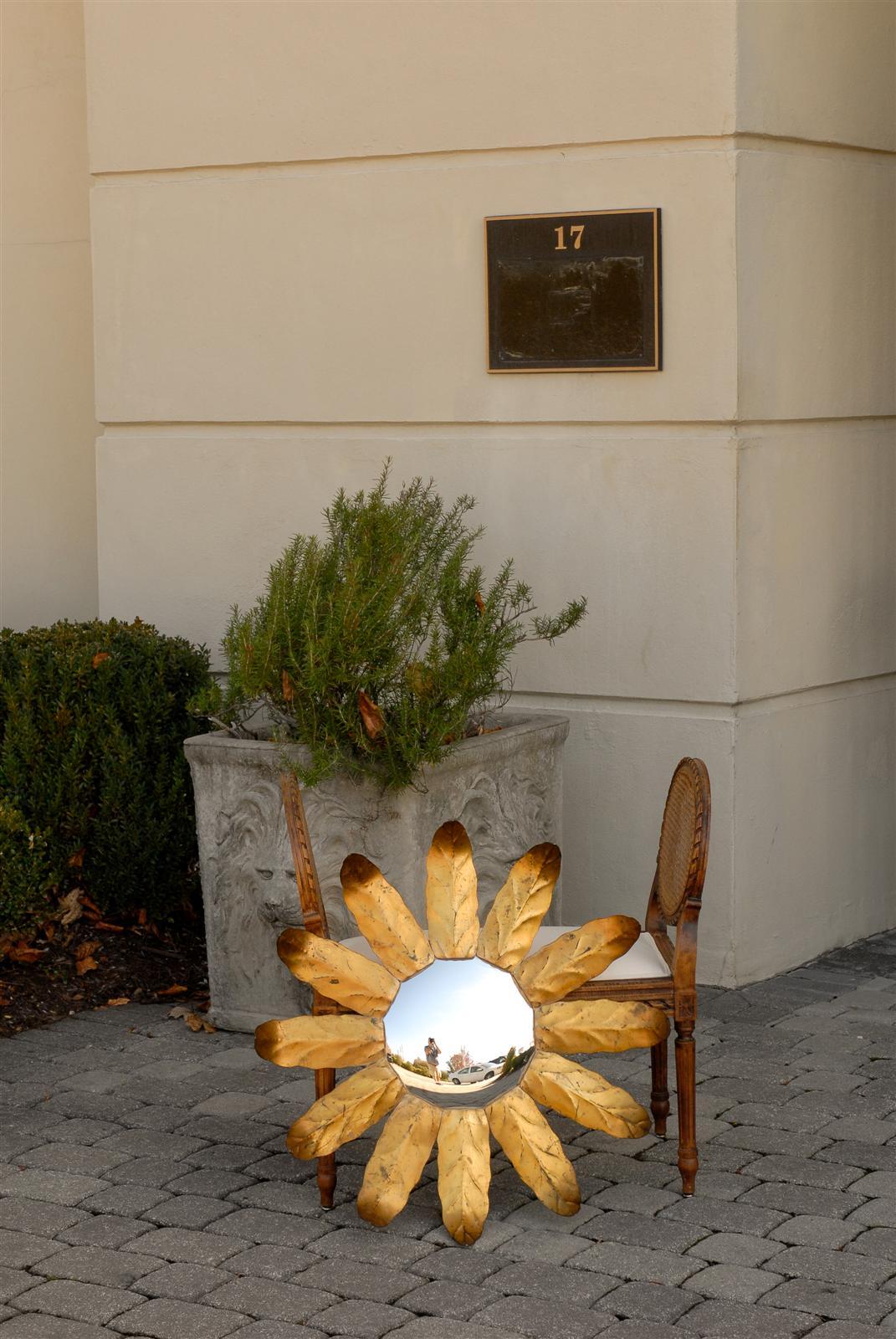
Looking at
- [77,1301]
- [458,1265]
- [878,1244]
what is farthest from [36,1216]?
[878,1244]

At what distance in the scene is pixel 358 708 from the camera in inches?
194

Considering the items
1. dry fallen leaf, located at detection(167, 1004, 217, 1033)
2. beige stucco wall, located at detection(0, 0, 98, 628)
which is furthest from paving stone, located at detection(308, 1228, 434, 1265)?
beige stucco wall, located at detection(0, 0, 98, 628)

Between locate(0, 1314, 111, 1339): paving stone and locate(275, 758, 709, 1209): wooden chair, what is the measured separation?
0.71 meters

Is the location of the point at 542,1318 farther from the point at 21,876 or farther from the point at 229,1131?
the point at 21,876

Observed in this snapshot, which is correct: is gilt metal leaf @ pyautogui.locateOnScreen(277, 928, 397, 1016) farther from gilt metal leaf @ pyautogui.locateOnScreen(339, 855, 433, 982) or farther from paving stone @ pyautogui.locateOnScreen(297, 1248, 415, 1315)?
paving stone @ pyautogui.locateOnScreen(297, 1248, 415, 1315)

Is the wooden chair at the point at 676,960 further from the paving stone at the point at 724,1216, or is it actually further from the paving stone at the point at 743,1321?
the paving stone at the point at 743,1321

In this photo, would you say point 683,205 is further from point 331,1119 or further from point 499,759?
point 331,1119

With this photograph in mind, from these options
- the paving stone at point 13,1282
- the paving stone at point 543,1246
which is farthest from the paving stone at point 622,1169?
the paving stone at point 13,1282

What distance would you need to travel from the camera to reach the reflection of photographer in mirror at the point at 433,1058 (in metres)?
3.92

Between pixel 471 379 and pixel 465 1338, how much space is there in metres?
3.40

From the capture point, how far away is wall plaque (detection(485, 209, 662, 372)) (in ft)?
18.7

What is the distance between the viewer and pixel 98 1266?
3834mm

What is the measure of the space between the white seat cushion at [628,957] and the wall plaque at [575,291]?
2.08 meters

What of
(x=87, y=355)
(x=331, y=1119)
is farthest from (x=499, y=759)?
(x=87, y=355)
